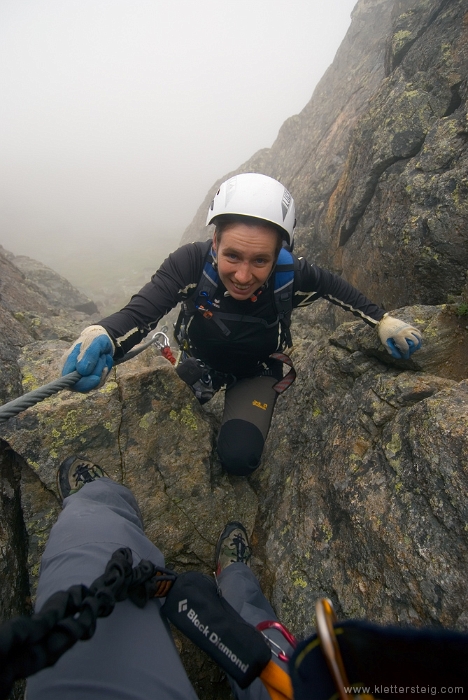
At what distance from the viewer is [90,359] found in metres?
3.99

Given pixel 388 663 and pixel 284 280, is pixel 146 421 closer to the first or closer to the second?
pixel 284 280

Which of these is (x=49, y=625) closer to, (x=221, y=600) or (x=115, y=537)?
(x=115, y=537)

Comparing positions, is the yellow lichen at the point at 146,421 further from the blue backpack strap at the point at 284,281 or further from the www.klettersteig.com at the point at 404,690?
the www.klettersteig.com at the point at 404,690

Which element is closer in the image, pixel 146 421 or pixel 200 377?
pixel 146 421

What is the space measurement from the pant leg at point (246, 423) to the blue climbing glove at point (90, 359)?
2559 millimetres

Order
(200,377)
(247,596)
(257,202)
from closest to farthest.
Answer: (247,596)
(257,202)
(200,377)

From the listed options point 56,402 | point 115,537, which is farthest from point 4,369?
point 115,537

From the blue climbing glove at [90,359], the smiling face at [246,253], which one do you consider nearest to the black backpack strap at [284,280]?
the smiling face at [246,253]

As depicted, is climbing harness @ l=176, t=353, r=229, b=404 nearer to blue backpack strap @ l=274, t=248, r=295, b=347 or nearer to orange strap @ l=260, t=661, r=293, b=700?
blue backpack strap @ l=274, t=248, r=295, b=347

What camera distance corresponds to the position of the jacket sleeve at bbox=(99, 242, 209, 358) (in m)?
4.67

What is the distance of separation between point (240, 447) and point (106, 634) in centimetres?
341

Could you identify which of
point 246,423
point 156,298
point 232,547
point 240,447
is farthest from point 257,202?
point 232,547

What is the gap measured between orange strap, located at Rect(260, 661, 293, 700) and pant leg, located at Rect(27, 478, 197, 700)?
556mm

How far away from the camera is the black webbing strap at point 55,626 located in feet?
4.99
